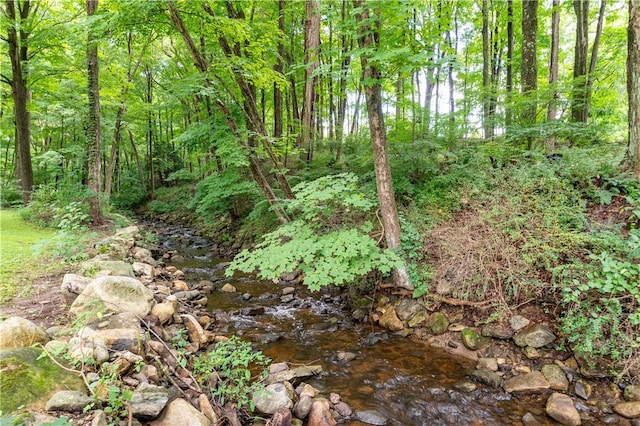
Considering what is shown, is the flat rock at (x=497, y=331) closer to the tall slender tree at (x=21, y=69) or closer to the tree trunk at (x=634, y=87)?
the tree trunk at (x=634, y=87)

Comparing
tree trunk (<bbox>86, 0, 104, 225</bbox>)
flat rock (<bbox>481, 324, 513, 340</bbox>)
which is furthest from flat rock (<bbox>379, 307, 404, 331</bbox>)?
tree trunk (<bbox>86, 0, 104, 225</bbox>)

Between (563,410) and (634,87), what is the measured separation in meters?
4.85

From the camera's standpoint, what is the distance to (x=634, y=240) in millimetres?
3785

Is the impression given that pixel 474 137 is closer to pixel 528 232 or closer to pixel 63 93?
pixel 528 232

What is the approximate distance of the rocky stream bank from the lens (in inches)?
95.4

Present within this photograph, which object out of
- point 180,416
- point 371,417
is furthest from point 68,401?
point 371,417

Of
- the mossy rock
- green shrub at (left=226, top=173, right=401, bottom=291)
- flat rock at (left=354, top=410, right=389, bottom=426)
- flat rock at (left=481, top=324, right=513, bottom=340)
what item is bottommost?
flat rock at (left=354, top=410, right=389, bottom=426)

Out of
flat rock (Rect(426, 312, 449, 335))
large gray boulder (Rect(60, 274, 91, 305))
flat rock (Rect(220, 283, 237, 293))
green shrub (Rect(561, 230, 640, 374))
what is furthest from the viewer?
flat rock (Rect(220, 283, 237, 293))

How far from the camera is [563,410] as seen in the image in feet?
10.8

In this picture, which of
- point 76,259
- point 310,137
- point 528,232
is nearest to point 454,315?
point 528,232

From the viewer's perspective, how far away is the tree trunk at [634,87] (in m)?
4.60

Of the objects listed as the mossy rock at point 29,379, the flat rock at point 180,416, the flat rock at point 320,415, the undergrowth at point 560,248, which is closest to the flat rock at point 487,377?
the undergrowth at point 560,248

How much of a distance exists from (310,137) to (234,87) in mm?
2859

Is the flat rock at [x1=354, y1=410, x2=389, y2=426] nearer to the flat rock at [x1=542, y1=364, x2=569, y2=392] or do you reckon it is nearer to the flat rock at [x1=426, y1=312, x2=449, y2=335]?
the flat rock at [x1=426, y1=312, x2=449, y2=335]
